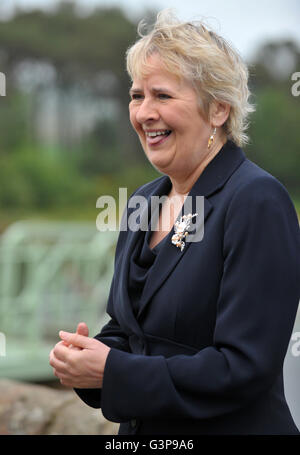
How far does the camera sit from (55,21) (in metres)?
19.4

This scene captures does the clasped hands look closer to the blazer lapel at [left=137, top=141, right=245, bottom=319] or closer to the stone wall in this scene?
the blazer lapel at [left=137, top=141, right=245, bottom=319]

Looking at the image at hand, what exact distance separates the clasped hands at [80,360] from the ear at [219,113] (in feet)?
2.24

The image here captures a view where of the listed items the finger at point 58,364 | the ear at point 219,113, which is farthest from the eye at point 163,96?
the finger at point 58,364

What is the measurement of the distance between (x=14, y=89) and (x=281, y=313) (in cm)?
1687

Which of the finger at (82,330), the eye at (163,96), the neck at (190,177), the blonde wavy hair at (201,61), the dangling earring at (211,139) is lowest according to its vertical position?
the finger at (82,330)

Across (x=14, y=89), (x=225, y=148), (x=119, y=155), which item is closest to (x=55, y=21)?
(x=14, y=89)

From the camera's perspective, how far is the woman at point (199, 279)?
1.65 meters

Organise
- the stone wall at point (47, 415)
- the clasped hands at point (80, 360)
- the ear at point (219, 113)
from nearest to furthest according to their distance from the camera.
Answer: the clasped hands at point (80, 360) < the ear at point (219, 113) < the stone wall at point (47, 415)

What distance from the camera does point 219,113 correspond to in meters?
1.88

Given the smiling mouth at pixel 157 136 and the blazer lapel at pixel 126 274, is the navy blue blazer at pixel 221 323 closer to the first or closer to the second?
the blazer lapel at pixel 126 274

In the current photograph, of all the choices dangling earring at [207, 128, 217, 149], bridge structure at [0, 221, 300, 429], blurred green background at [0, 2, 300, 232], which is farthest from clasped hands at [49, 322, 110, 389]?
blurred green background at [0, 2, 300, 232]

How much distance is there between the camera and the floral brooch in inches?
72.5
